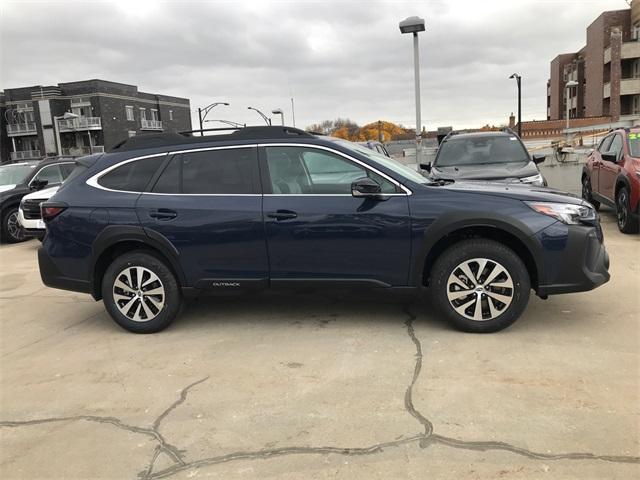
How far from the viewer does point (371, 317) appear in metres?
5.00

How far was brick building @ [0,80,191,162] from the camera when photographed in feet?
188

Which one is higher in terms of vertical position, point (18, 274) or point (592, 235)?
point (592, 235)

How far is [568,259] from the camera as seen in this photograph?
167 inches

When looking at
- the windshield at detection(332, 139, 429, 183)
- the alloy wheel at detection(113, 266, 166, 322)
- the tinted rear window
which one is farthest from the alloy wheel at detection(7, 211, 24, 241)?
the windshield at detection(332, 139, 429, 183)

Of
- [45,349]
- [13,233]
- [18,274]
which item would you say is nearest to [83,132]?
[13,233]

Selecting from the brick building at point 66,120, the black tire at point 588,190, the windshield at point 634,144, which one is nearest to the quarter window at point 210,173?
the windshield at point 634,144

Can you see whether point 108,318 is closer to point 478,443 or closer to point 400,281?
point 400,281

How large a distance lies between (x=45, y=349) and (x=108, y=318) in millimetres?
811

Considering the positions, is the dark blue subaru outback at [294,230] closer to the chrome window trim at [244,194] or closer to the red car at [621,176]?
the chrome window trim at [244,194]

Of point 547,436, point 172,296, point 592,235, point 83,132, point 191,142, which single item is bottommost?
point 547,436

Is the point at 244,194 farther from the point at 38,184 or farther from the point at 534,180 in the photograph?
the point at 38,184

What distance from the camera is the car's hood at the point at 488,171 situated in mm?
7875

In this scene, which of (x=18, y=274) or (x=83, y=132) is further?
(x=83, y=132)

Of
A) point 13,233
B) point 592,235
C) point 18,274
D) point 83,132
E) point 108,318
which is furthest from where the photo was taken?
point 83,132
